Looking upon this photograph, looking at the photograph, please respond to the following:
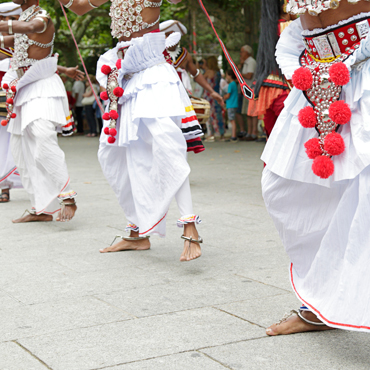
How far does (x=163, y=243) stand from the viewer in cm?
511

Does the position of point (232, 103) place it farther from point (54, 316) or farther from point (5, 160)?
point (54, 316)

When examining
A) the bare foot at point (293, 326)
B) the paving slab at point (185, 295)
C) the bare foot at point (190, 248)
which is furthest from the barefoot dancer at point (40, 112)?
the bare foot at point (293, 326)

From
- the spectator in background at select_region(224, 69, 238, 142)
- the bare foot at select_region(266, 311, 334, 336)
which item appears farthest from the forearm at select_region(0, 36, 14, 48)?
the spectator in background at select_region(224, 69, 238, 142)

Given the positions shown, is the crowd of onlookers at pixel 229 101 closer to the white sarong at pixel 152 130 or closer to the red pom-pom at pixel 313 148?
the white sarong at pixel 152 130

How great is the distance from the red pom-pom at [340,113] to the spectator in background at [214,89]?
537 inches

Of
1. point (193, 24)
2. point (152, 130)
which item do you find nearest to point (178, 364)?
point (152, 130)

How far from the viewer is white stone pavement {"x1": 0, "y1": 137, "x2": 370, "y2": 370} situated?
8.84ft

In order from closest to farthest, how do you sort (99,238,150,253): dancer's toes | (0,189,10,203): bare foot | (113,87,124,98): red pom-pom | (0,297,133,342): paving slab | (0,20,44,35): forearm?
(0,297,133,342): paving slab, (113,87,124,98): red pom-pom, (99,238,150,253): dancer's toes, (0,20,44,35): forearm, (0,189,10,203): bare foot

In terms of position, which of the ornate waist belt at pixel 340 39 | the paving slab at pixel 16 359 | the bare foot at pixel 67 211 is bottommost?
the bare foot at pixel 67 211

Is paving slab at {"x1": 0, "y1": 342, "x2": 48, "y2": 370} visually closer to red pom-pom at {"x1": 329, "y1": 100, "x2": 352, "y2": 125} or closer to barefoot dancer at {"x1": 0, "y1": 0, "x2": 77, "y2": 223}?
red pom-pom at {"x1": 329, "y1": 100, "x2": 352, "y2": 125}

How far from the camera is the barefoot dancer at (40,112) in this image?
19.3 ft

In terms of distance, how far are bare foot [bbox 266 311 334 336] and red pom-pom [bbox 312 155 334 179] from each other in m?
0.70

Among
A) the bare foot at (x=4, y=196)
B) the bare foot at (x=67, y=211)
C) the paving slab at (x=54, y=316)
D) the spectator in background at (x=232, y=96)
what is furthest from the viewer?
the spectator in background at (x=232, y=96)

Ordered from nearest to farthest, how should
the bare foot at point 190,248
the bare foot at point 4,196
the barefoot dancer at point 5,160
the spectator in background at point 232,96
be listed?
1. the bare foot at point 190,248
2. the barefoot dancer at point 5,160
3. the bare foot at point 4,196
4. the spectator in background at point 232,96
